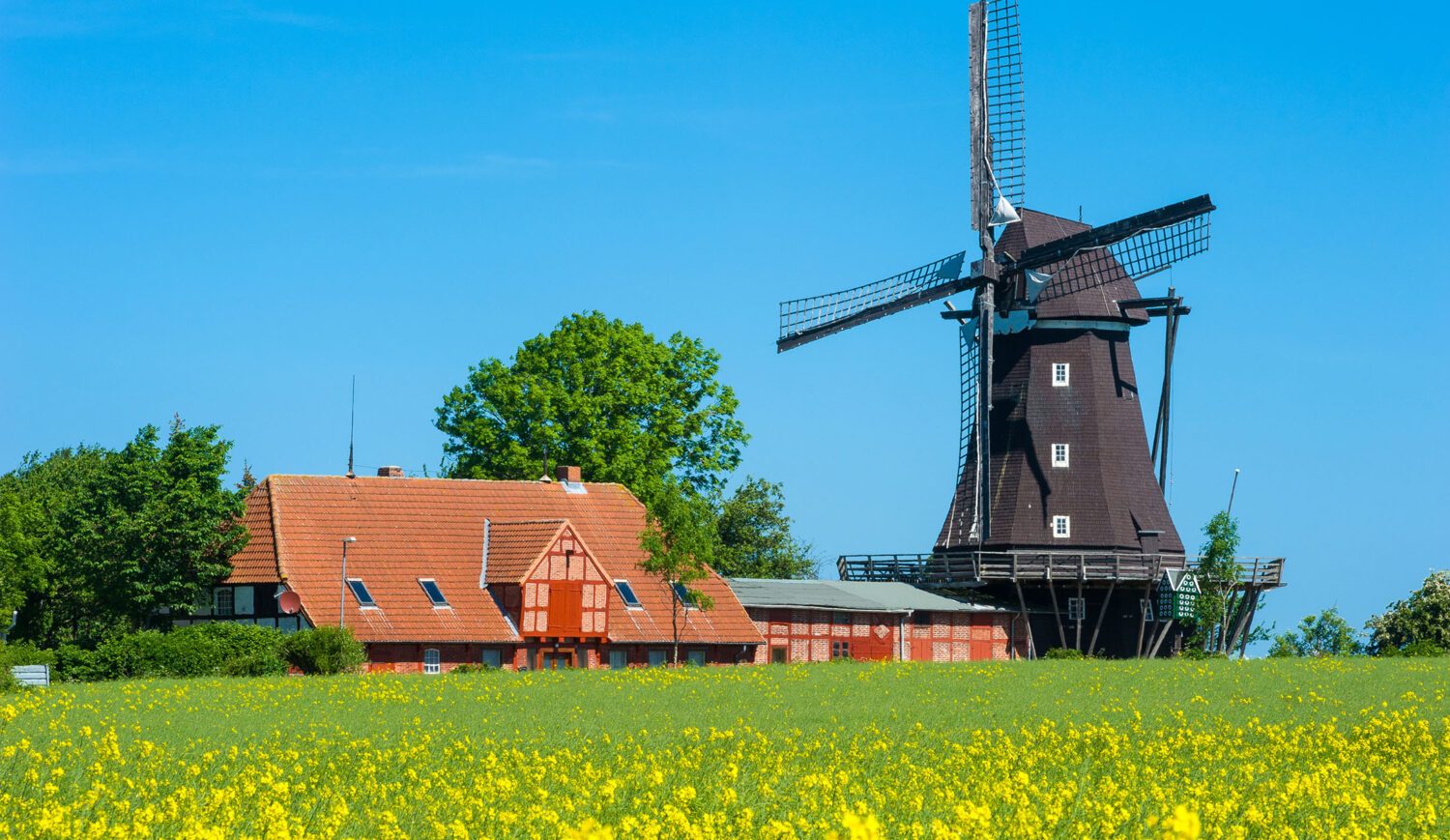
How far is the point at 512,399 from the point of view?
2542 inches

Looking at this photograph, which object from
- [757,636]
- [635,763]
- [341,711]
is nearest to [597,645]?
[757,636]

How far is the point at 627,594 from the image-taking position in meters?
57.6

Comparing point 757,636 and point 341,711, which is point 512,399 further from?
point 341,711

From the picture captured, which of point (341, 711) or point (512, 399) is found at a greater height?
point (512, 399)

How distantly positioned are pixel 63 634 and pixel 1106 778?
49857mm

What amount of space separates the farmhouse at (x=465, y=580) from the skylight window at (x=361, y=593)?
4 centimetres

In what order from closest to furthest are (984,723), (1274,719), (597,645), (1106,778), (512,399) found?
(1106,778) → (984,723) → (1274,719) → (597,645) → (512,399)

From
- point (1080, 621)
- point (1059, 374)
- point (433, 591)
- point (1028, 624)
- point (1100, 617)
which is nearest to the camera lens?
point (433, 591)

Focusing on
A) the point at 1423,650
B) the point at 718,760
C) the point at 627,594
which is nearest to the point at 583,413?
the point at 627,594

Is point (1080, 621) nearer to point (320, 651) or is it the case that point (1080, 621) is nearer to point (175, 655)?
point (320, 651)

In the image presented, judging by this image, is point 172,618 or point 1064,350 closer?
point 172,618

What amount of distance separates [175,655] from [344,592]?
757 centimetres

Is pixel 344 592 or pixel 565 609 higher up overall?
pixel 344 592

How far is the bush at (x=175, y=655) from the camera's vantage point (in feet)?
148
